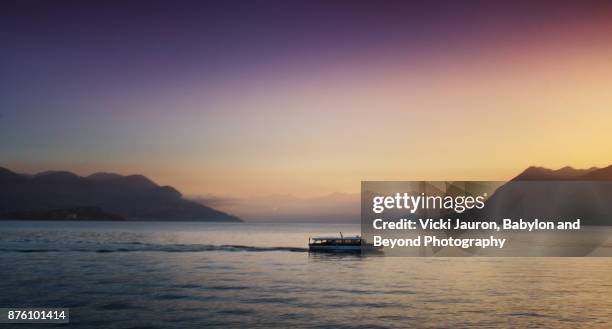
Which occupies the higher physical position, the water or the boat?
the boat

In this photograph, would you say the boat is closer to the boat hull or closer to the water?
the boat hull

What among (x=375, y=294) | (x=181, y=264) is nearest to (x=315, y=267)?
(x=181, y=264)

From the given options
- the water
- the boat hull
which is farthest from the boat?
the water

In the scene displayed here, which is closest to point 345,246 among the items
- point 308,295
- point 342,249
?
Answer: point 342,249

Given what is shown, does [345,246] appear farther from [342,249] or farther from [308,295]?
[308,295]

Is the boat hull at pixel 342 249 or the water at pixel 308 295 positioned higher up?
the boat hull at pixel 342 249

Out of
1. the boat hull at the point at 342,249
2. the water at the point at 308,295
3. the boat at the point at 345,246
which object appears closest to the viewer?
the water at the point at 308,295

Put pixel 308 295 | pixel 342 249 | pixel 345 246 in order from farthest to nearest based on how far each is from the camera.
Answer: pixel 345 246
pixel 342 249
pixel 308 295

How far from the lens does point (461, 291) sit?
70.4 m

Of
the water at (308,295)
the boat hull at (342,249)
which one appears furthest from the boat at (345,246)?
the water at (308,295)

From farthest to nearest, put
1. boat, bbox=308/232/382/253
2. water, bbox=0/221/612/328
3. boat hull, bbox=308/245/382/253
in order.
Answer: boat, bbox=308/232/382/253
boat hull, bbox=308/245/382/253
water, bbox=0/221/612/328

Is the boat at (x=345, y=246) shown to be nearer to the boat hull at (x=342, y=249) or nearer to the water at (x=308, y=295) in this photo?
the boat hull at (x=342, y=249)


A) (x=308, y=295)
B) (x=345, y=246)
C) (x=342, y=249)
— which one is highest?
(x=345, y=246)

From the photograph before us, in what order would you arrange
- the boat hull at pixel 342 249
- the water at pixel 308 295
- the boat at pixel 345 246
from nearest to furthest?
the water at pixel 308 295
the boat hull at pixel 342 249
the boat at pixel 345 246
